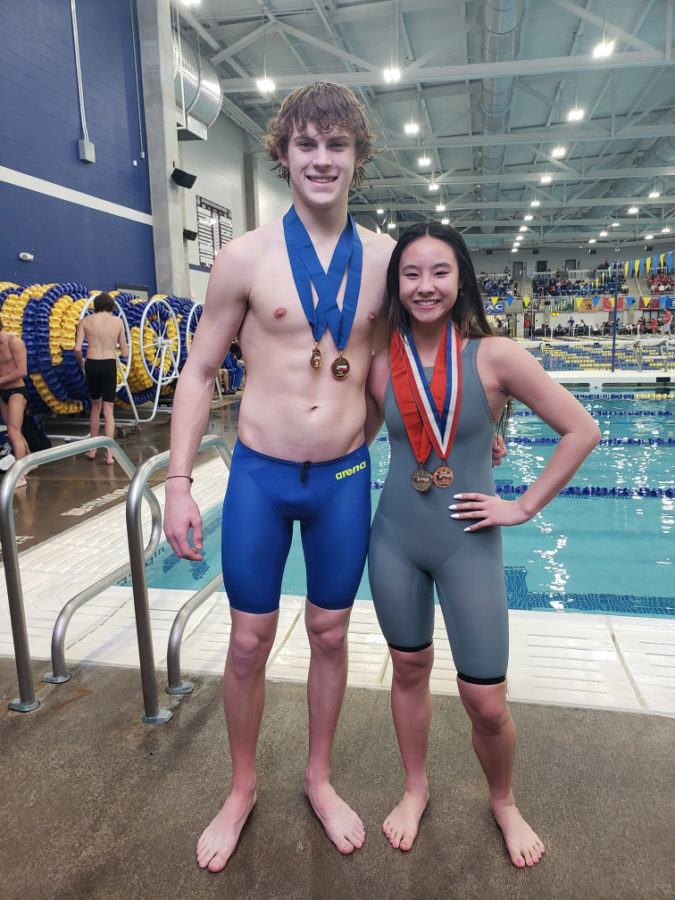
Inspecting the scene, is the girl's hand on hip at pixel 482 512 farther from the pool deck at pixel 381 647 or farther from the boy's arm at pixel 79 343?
the boy's arm at pixel 79 343

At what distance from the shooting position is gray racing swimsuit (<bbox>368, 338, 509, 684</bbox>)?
1477 mm

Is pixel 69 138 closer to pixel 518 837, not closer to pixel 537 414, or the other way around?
pixel 537 414

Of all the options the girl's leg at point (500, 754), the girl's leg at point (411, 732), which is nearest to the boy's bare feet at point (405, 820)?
the girl's leg at point (411, 732)

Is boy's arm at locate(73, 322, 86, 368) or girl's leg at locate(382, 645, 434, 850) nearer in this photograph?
girl's leg at locate(382, 645, 434, 850)

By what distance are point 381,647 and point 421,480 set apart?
4.24ft

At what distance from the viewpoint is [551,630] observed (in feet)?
8.64

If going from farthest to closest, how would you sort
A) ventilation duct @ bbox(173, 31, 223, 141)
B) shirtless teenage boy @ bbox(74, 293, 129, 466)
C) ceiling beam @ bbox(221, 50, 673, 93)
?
ventilation duct @ bbox(173, 31, 223, 141) → ceiling beam @ bbox(221, 50, 673, 93) → shirtless teenage boy @ bbox(74, 293, 129, 466)

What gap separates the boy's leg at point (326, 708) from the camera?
64.3 inches

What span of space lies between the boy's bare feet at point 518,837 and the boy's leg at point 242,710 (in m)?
0.67

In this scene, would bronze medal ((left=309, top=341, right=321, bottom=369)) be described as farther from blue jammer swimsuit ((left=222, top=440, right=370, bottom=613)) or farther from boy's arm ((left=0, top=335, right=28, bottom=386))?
boy's arm ((left=0, top=335, right=28, bottom=386))

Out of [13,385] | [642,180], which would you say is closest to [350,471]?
[13,385]

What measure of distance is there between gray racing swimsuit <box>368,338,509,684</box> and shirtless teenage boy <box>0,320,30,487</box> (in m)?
5.04

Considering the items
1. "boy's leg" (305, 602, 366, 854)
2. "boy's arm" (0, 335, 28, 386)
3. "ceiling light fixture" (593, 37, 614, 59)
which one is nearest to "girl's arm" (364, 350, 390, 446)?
"boy's leg" (305, 602, 366, 854)

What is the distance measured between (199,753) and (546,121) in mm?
17546
